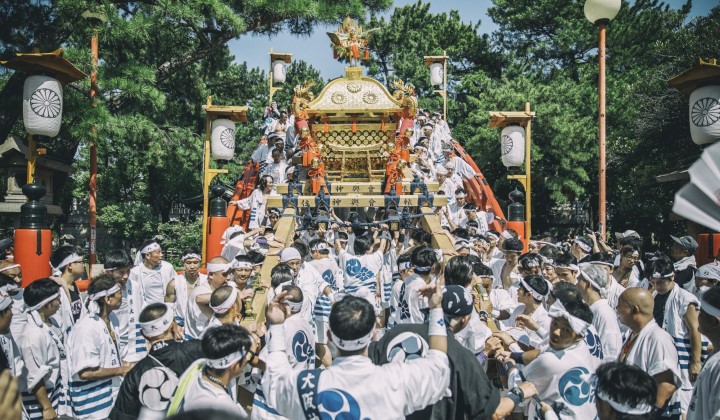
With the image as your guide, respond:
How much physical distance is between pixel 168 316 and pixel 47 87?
5.94m

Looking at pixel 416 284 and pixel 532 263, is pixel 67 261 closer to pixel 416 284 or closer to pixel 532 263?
pixel 416 284

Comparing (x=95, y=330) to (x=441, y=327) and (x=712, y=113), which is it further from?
(x=712, y=113)

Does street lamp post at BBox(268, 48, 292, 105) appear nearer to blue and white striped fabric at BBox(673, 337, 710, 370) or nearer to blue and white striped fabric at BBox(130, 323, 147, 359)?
blue and white striped fabric at BBox(130, 323, 147, 359)

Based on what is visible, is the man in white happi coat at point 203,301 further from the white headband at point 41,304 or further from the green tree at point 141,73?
the green tree at point 141,73

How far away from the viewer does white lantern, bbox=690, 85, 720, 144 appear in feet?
24.0

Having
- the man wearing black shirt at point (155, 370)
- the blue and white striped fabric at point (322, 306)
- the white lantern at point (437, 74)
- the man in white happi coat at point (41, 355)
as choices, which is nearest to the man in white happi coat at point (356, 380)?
the man wearing black shirt at point (155, 370)

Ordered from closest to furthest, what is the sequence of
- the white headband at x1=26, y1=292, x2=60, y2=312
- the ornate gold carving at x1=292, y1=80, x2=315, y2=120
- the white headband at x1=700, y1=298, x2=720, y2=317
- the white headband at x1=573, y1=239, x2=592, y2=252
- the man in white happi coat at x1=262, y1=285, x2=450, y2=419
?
the man in white happi coat at x1=262, y1=285, x2=450, y2=419 < the white headband at x1=700, y1=298, x2=720, y2=317 < the white headband at x1=26, y1=292, x2=60, y2=312 < the white headband at x1=573, y1=239, x2=592, y2=252 < the ornate gold carving at x1=292, y1=80, x2=315, y2=120

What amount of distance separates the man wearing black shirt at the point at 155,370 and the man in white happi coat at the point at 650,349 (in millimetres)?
2604

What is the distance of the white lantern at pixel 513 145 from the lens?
10352 millimetres

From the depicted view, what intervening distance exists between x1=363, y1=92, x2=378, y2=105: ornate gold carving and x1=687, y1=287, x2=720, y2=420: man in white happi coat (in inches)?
364

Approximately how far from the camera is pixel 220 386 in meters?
2.51

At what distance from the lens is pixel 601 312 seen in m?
4.06

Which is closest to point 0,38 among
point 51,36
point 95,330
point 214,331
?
point 51,36

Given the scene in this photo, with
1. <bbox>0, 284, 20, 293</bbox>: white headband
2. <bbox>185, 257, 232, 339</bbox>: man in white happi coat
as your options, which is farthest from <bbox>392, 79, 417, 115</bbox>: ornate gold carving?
<bbox>0, 284, 20, 293</bbox>: white headband
